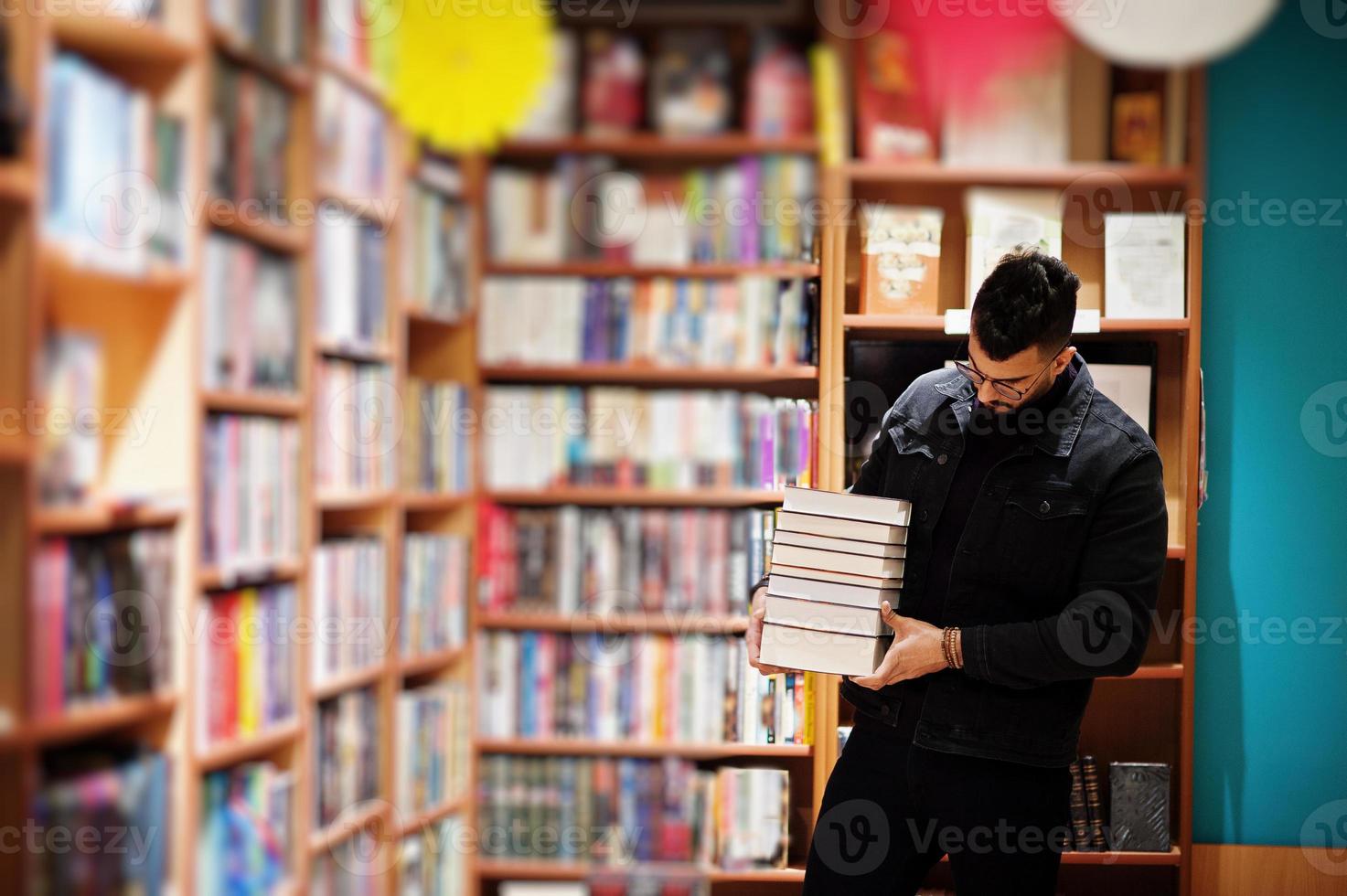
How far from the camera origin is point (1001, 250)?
103 inches

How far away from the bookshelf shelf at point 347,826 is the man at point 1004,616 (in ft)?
2.20

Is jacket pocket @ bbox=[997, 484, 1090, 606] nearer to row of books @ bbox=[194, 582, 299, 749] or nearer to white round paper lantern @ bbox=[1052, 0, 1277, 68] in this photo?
white round paper lantern @ bbox=[1052, 0, 1277, 68]

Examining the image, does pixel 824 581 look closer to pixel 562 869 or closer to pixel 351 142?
pixel 562 869

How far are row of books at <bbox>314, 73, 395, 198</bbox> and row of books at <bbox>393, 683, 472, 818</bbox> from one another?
0.81 m

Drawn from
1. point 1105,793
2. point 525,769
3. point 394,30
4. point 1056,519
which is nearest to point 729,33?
point 394,30

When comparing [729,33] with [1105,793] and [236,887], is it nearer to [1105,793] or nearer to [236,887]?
[236,887]

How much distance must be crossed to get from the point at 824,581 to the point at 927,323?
103 centimetres

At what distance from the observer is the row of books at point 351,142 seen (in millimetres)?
1705

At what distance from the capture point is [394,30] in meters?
1.72

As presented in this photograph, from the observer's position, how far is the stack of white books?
1.84 metres

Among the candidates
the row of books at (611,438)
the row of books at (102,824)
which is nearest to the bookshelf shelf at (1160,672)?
the row of books at (611,438)

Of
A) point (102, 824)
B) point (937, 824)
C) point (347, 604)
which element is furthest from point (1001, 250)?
point (102, 824)

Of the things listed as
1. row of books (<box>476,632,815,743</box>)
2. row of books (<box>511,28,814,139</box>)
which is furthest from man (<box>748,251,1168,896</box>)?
row of books (<box>511,28,814,139</box>)

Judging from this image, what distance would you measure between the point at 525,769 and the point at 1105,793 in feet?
5.58
